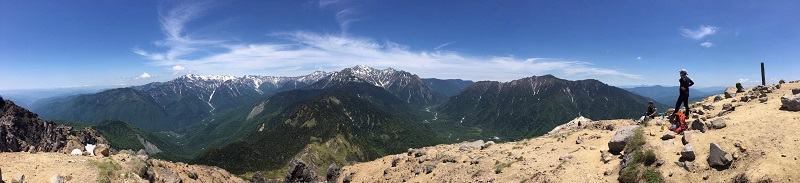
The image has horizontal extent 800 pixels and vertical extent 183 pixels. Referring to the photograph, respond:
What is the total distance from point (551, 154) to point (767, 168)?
1322cm

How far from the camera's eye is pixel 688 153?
18234 millimetres

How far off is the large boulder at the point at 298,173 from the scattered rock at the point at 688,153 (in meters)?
51.0

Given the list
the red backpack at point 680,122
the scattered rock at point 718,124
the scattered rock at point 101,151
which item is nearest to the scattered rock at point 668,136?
the red backpack at point 680,122

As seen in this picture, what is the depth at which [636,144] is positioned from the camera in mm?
21797

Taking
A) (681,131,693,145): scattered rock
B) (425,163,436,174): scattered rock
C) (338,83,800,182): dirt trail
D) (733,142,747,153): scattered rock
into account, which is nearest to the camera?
(338,83,800,182): dirt trail

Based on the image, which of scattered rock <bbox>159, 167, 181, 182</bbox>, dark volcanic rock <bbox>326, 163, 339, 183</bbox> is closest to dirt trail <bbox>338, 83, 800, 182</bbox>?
dark volcanic rock <bbox>326, 163, 339, 183</bbox>

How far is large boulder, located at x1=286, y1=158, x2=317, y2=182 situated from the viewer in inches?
2340

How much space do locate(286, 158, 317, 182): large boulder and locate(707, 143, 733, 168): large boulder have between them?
→ 5215 centimetres

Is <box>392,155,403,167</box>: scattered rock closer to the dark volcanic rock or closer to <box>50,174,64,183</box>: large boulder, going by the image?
the dark volcanic rock

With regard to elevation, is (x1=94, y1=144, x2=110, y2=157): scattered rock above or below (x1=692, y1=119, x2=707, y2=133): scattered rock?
below

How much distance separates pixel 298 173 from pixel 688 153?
2096 inches

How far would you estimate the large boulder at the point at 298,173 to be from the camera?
59.4 metres

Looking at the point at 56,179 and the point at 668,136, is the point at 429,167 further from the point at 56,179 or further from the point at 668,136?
the point at 56,179

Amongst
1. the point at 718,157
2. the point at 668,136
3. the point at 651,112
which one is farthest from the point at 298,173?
the point at 718,157
